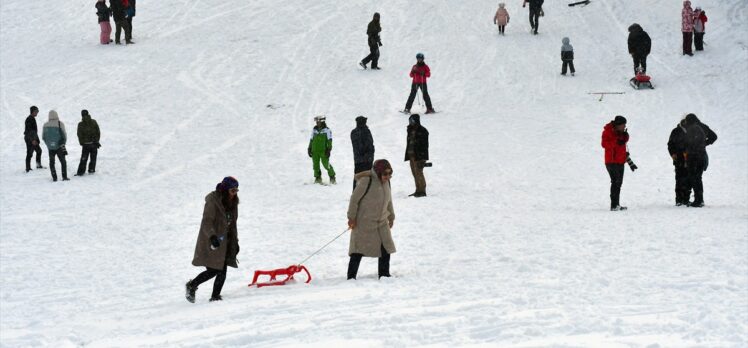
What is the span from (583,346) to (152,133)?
16478 millimetres

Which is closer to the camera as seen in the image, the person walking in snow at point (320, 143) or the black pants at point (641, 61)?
the person walking in snow at point (320, 143)

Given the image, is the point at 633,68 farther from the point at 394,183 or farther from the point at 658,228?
the point at 658,228

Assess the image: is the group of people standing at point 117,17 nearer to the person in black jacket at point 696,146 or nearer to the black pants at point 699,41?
the black pants at point 699,41

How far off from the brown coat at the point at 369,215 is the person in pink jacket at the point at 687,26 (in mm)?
17746

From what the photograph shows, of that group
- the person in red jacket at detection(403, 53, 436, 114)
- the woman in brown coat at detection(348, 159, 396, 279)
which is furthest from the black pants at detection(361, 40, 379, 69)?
the woman in brown coat at detection(348, 159, 396, 279)


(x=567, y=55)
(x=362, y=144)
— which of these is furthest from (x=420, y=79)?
(x=362, y=144)

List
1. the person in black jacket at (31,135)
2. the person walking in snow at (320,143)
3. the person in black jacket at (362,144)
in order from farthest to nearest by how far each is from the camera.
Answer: the person in black jacket at (31,135) < the person walking in snow at (320,143) < the person in black jacket at (362,144)

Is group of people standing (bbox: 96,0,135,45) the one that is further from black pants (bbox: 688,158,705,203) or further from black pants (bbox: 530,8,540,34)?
black pants (bbox: 688,158,705,203)

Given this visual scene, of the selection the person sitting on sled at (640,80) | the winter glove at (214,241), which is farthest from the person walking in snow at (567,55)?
the winter glove at (214,241)

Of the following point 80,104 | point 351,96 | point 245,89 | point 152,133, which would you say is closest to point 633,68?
point 351,96

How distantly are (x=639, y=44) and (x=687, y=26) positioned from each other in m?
2.39

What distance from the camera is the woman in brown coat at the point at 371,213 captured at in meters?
8.73

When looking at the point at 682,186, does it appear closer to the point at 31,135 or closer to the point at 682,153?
the point at 682,153

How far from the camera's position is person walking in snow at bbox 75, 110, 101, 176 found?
57.7ft
